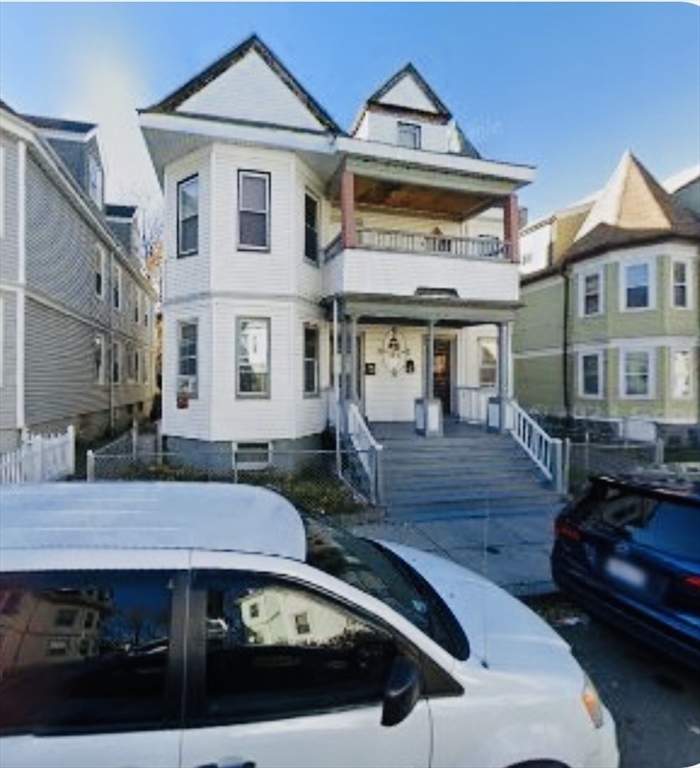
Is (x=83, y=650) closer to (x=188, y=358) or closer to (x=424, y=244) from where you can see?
(x=188, y=358)

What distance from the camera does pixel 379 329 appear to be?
16328mm

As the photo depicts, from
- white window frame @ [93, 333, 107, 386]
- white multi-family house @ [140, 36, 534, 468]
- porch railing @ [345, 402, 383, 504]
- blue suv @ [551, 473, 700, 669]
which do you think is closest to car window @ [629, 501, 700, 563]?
blue suv @ [551, 473, 700, 669]

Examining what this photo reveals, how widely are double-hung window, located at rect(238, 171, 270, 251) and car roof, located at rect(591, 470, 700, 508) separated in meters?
9.61

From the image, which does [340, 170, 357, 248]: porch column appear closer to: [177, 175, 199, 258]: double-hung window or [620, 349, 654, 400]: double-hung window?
[177, 175, 199, 258]: double-hung window

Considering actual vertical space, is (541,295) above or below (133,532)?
above

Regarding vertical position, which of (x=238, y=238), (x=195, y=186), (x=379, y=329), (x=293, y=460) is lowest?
(x=293, y=460)

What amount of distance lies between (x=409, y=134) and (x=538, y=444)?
9.33 metres

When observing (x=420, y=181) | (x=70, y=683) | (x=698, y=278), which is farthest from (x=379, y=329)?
(x=70, y=683)

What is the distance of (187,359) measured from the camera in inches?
551

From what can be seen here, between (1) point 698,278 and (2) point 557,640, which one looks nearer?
(2) point 557,640

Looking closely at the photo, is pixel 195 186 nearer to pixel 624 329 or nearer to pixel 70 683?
pixel 70 683

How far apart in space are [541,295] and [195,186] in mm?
16785

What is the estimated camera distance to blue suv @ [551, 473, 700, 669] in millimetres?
4500

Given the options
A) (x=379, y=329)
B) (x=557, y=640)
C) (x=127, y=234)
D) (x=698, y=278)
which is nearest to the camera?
(x=557, y=640)
